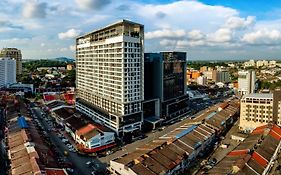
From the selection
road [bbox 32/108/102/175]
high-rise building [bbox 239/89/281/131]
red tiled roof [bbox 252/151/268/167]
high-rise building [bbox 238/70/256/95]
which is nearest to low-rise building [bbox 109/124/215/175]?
road [bbox 32/108/102/175]

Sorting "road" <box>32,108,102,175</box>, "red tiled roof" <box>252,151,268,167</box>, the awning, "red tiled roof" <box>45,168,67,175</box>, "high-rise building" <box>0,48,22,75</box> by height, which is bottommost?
"road" <box>32,108,102,175</box>

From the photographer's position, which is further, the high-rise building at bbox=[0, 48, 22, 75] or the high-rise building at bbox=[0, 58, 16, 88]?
the high-rise building at bbox=[0, 48, 22, 75]

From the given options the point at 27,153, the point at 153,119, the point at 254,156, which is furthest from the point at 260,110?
the point at 27,153

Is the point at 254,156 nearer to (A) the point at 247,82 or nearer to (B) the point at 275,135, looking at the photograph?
(B) the point at 275,135

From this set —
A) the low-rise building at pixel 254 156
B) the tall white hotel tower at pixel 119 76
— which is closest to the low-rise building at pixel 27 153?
the tall white hotel tower at pixel 119 76

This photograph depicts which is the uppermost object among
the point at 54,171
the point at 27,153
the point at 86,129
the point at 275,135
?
the point at 86,129

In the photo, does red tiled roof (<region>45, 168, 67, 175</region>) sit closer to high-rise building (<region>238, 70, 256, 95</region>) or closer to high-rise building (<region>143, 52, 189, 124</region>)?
high-rise building (<region>143, 52, 189, 124</region>)

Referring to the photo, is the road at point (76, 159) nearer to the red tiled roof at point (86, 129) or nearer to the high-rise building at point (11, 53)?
the red tiled roof at point (86, 129)
